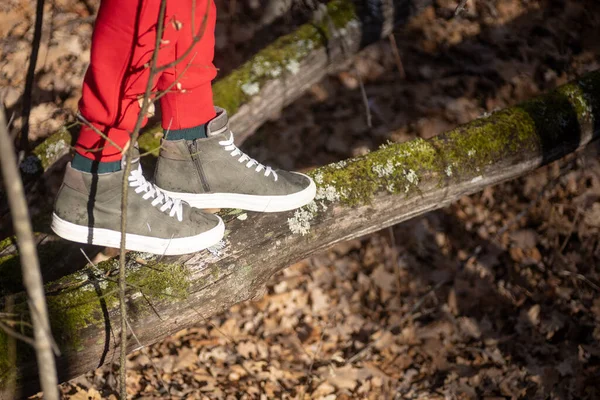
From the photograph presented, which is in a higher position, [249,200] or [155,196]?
[155,196]

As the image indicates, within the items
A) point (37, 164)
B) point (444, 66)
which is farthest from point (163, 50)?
point (444, 66)

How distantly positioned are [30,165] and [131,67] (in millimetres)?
1795

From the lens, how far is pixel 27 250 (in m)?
1.19

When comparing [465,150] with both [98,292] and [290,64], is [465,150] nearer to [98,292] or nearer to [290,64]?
[290,64]

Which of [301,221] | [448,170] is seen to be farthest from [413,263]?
[301,221]

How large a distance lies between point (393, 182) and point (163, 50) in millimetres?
1484

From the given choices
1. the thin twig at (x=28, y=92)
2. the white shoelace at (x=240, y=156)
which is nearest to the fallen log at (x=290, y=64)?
the thin twig at (x=28, y=92)

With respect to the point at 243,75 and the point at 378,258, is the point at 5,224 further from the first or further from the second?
the point at 378,258

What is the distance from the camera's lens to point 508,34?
5.72 metres

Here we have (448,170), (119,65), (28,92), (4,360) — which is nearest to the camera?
(119,65)

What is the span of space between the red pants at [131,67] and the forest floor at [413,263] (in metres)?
1.63

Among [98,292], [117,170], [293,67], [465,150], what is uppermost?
[117,170]

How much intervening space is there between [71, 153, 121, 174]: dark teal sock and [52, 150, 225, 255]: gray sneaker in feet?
0.07

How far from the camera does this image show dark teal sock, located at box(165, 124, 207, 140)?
7.88 ft
